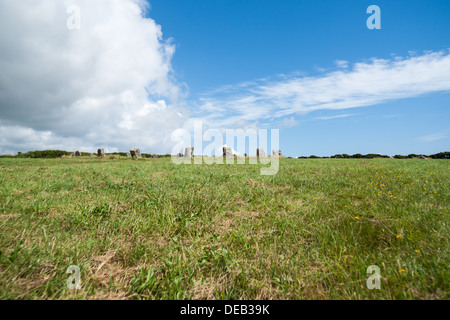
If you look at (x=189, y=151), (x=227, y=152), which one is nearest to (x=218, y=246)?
(x=227, y=152)

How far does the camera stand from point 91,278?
266cm

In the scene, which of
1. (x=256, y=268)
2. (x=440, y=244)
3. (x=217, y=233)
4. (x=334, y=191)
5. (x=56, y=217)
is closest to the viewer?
(x=256, y=268)

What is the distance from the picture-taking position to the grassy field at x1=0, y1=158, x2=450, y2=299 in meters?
2.50

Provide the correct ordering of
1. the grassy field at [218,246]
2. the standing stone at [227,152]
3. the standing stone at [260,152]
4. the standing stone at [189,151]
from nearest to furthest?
the grassy field at [218,246] → the standing stone at [227,152] → the standing stone at [189,151] → the standing stone at [260,152]

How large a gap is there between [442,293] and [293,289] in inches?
55.0

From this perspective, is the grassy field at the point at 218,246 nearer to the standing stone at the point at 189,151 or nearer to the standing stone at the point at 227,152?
the standing stone at the point at 227,152

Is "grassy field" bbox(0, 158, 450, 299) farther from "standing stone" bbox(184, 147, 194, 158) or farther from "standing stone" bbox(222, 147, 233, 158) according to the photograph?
"standing stone" bbox(184, 147, 194, 158)

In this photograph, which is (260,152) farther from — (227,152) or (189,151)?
(189,151)

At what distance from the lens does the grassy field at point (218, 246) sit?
98.6 inches

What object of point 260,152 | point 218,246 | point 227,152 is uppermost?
point 260,152

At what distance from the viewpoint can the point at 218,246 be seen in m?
3.54

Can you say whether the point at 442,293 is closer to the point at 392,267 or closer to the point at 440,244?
the point at 392,267

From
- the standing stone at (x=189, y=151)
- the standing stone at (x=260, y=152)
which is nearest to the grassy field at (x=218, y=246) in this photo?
the standing stone at (x=189, y=151)
